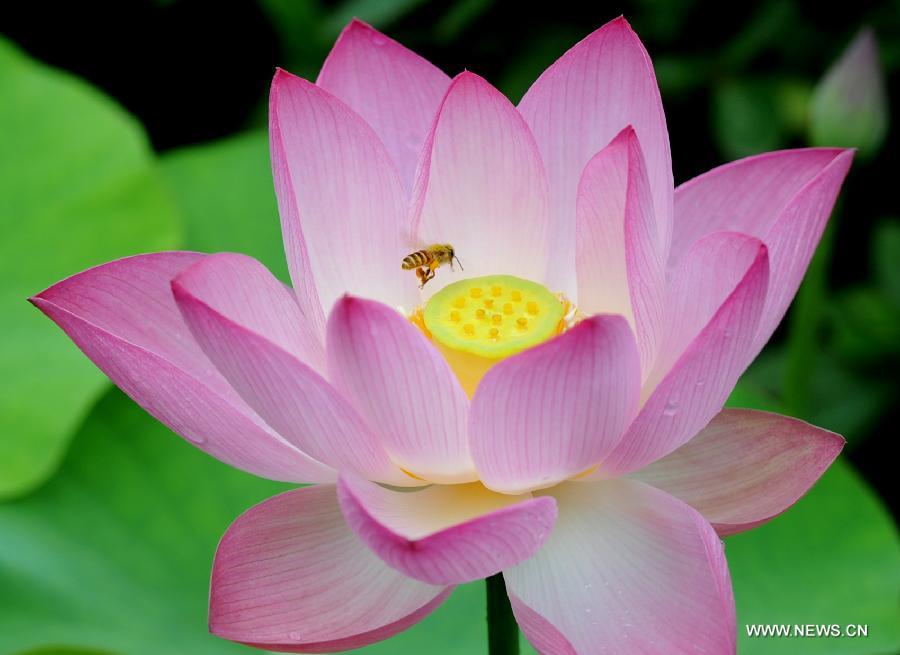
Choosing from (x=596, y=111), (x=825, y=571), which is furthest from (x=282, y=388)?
(x=825, y=571)

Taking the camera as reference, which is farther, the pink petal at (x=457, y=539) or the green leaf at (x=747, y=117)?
the green leaf at (x=747, y=117)

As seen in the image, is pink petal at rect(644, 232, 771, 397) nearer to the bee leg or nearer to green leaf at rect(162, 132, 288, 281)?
the bee leg

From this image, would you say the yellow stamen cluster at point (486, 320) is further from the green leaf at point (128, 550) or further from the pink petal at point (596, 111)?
the green leaf at point (128, 550)

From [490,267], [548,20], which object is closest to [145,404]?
[490,267]

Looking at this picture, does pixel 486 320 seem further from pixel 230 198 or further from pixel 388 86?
pixel 230 198

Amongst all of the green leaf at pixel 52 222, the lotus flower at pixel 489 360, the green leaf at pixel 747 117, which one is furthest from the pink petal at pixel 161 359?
the green leaf at pixel 747 117

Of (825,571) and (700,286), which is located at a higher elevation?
(700,286)
